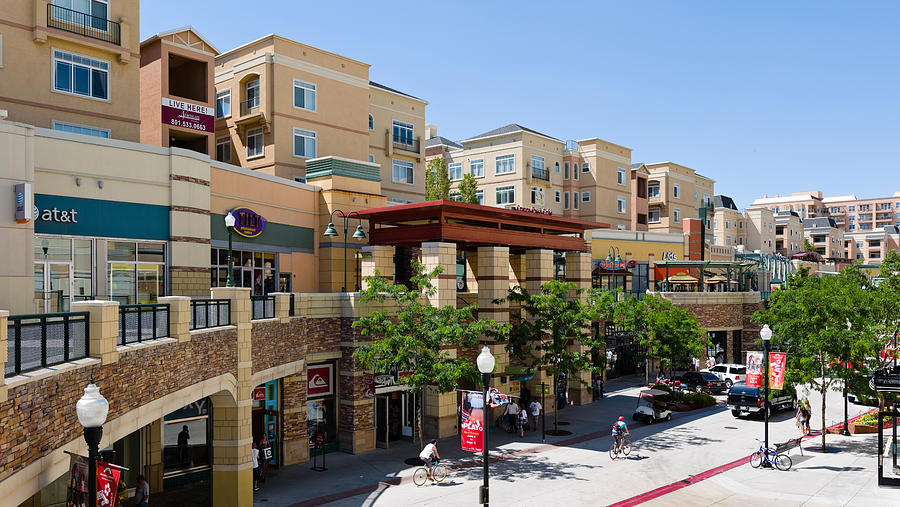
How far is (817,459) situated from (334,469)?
1955 centimetres

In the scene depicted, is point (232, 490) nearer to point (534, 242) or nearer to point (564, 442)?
point (564, 442)

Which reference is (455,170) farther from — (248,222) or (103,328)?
(103,328)

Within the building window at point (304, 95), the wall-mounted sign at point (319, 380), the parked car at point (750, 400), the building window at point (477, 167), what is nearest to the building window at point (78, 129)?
the building window at point (304, 95)

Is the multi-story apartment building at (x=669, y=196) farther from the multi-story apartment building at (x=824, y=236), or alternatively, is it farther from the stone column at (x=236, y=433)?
the multi-story apartment building at (x=824, y=236)

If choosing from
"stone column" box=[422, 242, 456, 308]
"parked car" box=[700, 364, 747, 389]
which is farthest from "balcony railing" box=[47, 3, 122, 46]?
"parked car" box=[700, 364, 747, 389]

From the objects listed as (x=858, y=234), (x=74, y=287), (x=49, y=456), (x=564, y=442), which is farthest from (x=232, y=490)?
(x=858, y=234)

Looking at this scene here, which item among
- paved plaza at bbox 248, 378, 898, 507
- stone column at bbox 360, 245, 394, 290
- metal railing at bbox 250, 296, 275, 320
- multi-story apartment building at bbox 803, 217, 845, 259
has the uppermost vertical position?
multi-story apartment building at bbox 803, 217, 845, 259

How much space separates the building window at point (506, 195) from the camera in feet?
213

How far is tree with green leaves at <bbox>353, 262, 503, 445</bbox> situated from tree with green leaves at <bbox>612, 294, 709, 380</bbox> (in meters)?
14.3

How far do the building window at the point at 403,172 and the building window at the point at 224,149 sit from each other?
1224 centimetres

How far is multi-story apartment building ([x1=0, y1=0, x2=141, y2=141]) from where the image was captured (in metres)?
29.3

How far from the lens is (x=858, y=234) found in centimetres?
15475

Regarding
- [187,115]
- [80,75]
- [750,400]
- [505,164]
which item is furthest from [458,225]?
[505,164]

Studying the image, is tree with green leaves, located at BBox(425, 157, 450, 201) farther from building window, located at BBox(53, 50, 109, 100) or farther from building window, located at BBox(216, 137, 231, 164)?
building window, located at BBox(53, 50, 109, 100)
